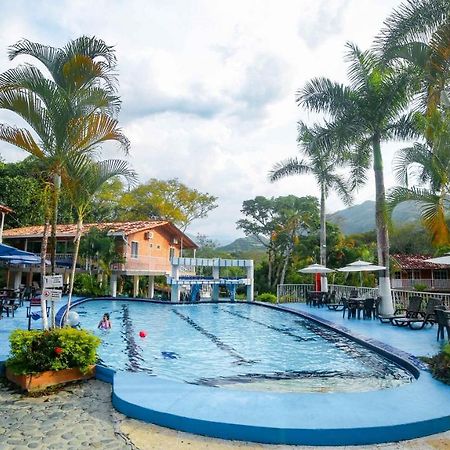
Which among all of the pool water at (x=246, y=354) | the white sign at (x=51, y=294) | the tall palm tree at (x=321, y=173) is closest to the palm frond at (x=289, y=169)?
the tall palm tree at (x=321, y=173)

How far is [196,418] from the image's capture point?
4.46m

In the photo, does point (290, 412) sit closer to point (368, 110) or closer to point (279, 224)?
point (368, 110)

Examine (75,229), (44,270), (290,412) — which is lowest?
(290,412)

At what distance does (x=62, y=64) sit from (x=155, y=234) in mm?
23487

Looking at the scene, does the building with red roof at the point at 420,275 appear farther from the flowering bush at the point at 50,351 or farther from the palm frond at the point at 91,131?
the flowering bush at the point at 50,351

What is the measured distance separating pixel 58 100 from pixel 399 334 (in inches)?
398

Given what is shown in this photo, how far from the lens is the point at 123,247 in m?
26.6

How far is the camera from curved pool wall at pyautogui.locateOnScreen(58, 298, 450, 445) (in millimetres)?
4215

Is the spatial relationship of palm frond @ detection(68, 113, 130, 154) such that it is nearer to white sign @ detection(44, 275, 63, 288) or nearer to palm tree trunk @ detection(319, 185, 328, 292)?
white sign @ detection(44, 275, 63, 288)

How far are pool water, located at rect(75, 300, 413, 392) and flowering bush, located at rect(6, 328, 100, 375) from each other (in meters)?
1.99

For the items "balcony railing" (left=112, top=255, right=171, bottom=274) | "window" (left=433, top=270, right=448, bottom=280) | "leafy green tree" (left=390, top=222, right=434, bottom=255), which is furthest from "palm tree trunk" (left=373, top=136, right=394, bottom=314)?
"leafy green tree" (left=390, top=222, right=434, bottom=255)

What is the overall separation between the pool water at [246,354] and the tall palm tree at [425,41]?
5.85m

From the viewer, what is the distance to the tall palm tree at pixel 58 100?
718cm

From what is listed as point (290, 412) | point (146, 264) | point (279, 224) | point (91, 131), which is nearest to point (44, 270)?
point (91, 131)
